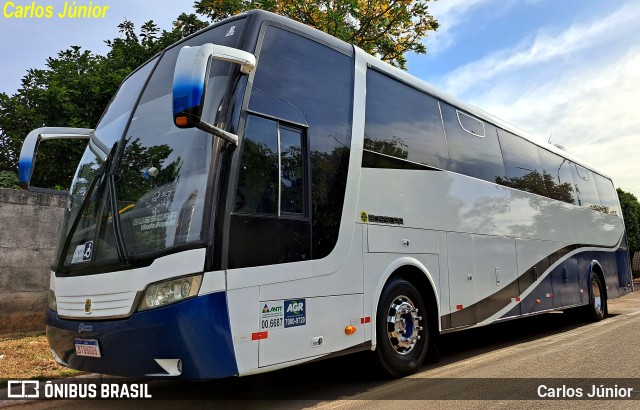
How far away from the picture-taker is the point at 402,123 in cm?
640

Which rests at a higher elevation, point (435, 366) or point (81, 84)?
point (81, 84)

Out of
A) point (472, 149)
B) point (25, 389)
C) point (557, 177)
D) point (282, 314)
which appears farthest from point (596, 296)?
point (25, 389)

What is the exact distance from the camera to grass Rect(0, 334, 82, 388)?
585 cm

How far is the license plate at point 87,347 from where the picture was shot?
415cm

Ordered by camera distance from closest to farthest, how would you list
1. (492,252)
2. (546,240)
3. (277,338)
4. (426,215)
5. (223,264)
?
(223,264) < (277,338) < (426,215) < (492,252) < (546,240)

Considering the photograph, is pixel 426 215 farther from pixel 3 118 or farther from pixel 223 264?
pixel 3 118

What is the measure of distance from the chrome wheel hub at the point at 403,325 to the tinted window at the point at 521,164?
3.42m

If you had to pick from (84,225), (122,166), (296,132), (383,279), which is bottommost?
Answer: (383,279)

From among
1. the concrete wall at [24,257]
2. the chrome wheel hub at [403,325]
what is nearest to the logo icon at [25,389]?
the concrete wall at [24,257]

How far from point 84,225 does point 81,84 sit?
29.0 ft

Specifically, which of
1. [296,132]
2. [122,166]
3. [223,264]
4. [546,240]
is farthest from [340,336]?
[546,240]

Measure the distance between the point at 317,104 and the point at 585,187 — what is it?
9.40 meters

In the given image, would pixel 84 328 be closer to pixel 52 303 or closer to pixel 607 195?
pixel 52 303

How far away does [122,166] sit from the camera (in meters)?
4.57
